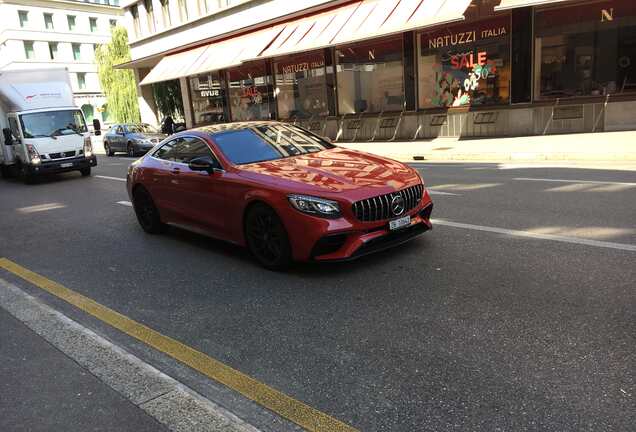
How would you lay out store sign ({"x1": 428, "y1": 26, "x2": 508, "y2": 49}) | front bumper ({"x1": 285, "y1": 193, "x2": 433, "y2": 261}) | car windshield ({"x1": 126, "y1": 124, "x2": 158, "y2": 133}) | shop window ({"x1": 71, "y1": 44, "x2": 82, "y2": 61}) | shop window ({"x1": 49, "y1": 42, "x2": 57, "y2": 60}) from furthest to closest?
shop window ({"x1": 71, "y1": 44, "x2": 82, "y2": 61}), shop window ({"x1": 49, "y1": 42, "x2": 57, "y2": 60}), car windshield ({"x1": 126, "y1": 124, "x2": 158, "y2": 133}), store sign ({"x1": 428, "y1": 26, "x2": 508, "y2": 49}), front bumper ({"x1": 285, "y1": 193, "x2": 433, "y2": 261})

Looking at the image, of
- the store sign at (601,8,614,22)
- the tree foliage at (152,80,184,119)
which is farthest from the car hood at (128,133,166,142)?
the store sign at (601,8,614,22)

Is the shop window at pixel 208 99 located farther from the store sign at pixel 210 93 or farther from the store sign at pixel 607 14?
the store sign at pixel 607 14

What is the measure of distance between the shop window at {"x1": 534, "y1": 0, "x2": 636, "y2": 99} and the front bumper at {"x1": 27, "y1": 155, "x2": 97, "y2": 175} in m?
14.5

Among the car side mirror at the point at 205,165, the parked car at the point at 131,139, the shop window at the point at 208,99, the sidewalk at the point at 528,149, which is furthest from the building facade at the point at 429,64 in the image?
the car side mirror at the point at 205,165

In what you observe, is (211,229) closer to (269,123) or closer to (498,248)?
(269,123)

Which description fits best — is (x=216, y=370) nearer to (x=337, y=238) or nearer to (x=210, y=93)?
(x=337, y=238)

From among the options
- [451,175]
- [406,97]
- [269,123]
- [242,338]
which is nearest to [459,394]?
[242,338]

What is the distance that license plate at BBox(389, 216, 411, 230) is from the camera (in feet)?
17.3

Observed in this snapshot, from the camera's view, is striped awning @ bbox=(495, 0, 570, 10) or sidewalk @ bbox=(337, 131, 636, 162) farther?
striped awning @ bbox=(495, 0, 570, 10)

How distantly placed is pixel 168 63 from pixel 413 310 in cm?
3138

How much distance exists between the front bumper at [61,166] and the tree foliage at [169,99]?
70.2 feet

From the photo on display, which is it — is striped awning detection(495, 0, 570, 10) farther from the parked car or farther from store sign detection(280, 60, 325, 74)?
the parked car

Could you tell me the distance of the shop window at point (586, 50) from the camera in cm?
1545

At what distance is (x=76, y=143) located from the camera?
52.5 feet
